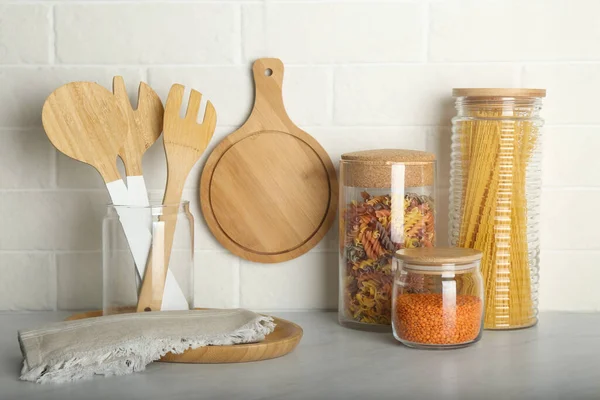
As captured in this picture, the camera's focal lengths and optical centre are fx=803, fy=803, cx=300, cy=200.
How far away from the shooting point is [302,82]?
129 centimetres

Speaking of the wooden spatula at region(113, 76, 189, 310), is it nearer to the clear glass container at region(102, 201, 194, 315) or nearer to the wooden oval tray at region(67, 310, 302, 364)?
the clear glass container at region(102, 201, 194, 315)

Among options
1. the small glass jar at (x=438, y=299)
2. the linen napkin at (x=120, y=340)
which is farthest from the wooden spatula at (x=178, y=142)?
the small glass jar at (x=438, y=299)

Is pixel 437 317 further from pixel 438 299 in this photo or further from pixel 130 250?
pixel 130 250

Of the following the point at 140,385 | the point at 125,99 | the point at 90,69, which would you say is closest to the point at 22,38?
the point at 90,69

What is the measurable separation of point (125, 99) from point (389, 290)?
1.60 feet

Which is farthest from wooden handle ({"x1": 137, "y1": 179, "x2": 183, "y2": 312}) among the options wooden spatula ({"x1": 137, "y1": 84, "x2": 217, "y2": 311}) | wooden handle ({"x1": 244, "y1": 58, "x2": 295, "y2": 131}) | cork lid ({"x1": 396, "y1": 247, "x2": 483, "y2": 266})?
cork lid ({"x1": 396, "y1": 247, "x2": 483, "y2": 266})

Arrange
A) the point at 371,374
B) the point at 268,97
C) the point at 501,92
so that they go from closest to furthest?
the point at 371,374
the point at 501,92
the point at 268,97

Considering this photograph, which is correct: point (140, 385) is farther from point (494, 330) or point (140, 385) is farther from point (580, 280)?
point (580, 280)

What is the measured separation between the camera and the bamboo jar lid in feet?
3.74

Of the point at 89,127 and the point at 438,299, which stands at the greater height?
the point at 89,127

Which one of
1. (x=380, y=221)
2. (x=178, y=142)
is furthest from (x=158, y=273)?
(x=380, y=221)

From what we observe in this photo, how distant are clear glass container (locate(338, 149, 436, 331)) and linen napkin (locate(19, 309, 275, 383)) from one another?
19 centimetres

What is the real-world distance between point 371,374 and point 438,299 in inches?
5.8

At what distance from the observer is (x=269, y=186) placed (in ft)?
4.23
